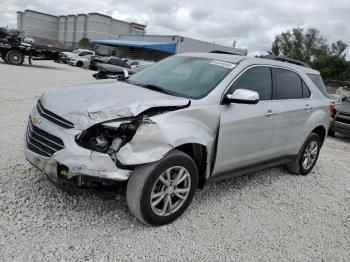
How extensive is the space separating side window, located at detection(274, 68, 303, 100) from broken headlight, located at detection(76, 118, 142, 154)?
242 cm

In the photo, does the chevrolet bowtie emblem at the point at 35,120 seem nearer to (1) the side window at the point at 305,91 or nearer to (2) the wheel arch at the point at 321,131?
(1) the side window at the point at 305,91

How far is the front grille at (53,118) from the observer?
10.3 feet

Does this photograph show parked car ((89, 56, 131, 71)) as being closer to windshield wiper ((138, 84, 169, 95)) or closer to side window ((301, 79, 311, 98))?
side window ((301, 79, 311, 98))

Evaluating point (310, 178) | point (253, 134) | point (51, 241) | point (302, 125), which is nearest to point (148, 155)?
point (51, 241)

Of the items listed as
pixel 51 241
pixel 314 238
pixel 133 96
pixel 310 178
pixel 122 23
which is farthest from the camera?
pixel 122 23

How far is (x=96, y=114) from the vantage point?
3080mm

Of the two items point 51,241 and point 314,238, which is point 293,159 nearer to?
point 314,238

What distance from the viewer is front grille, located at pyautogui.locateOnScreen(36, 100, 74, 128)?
10.3 feet

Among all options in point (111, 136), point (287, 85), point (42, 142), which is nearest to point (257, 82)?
point (287, 85)

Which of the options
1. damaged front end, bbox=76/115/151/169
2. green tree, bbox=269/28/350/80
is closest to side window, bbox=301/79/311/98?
damaged front end, bbox=76/115/151/169

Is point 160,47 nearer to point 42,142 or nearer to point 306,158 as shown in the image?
point 306,158

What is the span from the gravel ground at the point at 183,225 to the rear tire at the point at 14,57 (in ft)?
56.3

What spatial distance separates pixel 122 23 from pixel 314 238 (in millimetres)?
96509

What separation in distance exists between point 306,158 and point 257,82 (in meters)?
1.99
